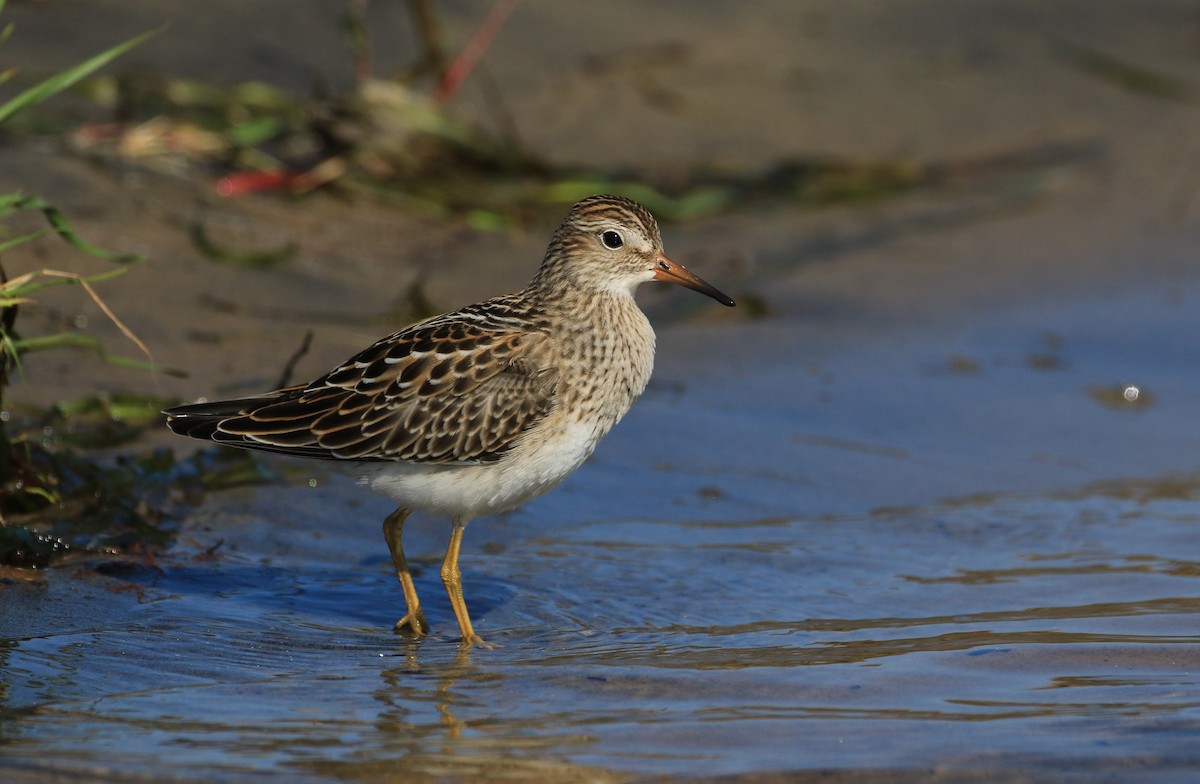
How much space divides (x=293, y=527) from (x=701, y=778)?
295 centimetres

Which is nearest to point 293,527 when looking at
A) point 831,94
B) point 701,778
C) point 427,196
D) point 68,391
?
point 68,391

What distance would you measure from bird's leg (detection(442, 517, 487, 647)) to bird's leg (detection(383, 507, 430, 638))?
134mm

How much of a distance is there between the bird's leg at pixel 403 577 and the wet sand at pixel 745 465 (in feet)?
0.30

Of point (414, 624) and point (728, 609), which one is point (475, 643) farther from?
point (728, 609)

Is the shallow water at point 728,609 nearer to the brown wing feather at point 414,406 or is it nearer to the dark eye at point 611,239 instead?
the brown wing feather at point 414,406

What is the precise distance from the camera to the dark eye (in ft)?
22.8

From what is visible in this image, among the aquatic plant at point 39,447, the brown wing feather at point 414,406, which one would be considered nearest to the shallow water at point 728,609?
the aquatic plant at point 39,447

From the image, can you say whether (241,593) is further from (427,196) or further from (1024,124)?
(1024,124)

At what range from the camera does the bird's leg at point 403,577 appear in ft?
20.7

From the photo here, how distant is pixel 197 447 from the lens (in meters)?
7.54

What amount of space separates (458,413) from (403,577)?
696 millimetres

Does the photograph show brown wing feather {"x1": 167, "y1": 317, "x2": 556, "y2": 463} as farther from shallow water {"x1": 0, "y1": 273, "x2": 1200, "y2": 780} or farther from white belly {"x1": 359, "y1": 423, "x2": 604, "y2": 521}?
shallow water {"x1": 0, "y1": 273, "x2": 1200, "y2": 780}

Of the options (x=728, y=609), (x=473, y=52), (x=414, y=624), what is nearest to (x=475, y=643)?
(x=414, y=624)

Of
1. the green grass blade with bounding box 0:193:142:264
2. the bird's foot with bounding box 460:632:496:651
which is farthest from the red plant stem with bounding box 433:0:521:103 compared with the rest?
the bird's foot with bounding box 460:632:496:651
